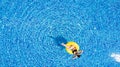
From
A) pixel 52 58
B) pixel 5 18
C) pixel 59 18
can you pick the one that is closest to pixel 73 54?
pixel 52 58

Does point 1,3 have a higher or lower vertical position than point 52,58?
higher

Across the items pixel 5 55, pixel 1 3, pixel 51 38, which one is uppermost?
pixel 1 3

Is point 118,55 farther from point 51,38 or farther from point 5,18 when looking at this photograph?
point 5,18

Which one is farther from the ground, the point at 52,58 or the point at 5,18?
the point at 5,18

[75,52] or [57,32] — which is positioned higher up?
[57,32]

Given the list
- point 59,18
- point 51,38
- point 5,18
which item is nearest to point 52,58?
point 51,38

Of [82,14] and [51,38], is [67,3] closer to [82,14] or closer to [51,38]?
[82,14]
